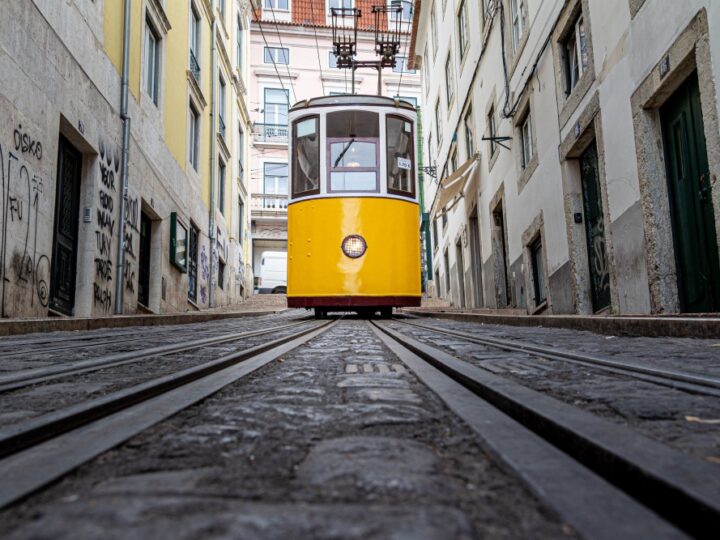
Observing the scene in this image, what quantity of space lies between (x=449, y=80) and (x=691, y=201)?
508 inches

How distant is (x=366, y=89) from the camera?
31.0 meters

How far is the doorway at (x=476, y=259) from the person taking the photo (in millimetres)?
14170

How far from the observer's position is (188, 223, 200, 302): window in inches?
540

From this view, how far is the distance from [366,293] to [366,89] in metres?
24.5

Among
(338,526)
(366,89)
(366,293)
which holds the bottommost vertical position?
(338,526)

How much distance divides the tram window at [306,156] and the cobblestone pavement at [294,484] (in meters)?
7.84

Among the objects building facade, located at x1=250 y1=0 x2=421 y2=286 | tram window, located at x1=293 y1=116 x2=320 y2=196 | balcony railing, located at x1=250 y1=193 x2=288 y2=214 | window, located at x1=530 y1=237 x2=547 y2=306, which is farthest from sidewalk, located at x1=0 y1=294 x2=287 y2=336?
building facade, located at x1=250 y1=0 x2=421 y2=286

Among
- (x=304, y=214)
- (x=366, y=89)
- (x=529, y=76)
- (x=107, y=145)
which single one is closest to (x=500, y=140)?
(x=529, y=76)

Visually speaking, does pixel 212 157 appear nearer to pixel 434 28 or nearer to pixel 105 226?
pixel 105 226

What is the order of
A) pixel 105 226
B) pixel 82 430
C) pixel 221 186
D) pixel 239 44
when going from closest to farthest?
pixel 82 430 < pixel 105 226 < pixel 221 186 < pixel 239 44

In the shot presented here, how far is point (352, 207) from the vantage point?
882cm

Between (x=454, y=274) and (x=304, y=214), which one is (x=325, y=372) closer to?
(x=304, y=214)

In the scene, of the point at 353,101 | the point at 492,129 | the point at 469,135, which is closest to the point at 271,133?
the point at 469,135

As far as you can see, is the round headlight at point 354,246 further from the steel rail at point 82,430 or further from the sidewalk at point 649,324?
the steel rail at point 82,430
